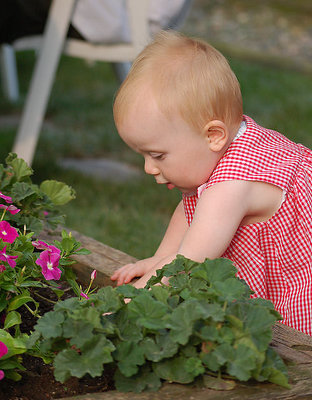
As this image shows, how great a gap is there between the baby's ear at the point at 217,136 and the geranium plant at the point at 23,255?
0.38 metres

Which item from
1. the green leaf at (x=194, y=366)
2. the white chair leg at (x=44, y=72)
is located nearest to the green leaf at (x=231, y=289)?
the green leaf at (x=194, y=366)

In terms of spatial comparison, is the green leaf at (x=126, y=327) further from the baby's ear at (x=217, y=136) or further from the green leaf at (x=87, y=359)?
the baby's ear at (x=217, y=136)

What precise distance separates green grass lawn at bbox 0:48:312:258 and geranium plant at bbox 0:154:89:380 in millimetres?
1148

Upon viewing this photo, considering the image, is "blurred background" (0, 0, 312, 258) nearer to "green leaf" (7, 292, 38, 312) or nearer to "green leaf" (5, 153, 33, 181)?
"green leaf" (5, 153, 33, 181)

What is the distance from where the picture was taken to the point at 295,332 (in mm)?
1422

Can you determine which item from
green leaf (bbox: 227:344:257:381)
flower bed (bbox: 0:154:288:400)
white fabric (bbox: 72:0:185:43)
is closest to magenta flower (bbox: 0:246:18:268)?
flower bed (bbox: 0:154:288:400)

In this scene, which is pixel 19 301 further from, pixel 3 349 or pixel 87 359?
pixel 87 359

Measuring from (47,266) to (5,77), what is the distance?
460 cm

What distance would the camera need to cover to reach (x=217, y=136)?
5.53ft

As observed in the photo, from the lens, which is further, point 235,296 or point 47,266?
A: point 47,266

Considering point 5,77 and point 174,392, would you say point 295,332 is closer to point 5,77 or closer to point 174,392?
point 174,392

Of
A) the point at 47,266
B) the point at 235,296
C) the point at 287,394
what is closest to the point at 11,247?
the point at 47,266

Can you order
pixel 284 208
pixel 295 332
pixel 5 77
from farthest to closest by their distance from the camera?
1. pixel 5 77
2. pixel 284 208
3. pixel 295 332

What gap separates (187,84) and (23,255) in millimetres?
511
